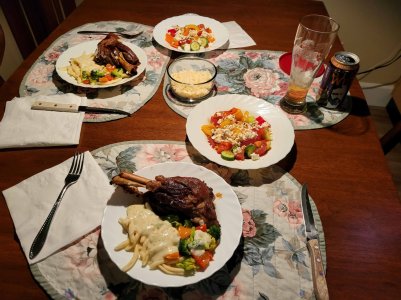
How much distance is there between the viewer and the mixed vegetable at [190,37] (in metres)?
1.84

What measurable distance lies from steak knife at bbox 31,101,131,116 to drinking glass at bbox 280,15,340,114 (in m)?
0.79

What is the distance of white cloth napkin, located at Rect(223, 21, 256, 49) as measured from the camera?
1.91 meters

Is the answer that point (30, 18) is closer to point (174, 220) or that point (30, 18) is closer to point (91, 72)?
point (91, 72)

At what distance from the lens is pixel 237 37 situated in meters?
1.96

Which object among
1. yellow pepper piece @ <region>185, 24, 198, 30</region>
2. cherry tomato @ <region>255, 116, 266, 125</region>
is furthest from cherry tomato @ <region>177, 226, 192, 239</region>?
yellow pepper piece @ <region>185, 24, 198, 30</region>

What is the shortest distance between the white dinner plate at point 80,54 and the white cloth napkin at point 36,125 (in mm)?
128

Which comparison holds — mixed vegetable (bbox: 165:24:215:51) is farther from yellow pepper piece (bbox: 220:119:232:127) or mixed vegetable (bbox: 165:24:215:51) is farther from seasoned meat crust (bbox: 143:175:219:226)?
seasoned meat crust (bbox: 143:175:219:226)

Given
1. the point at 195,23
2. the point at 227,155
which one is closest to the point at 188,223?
the point at 227,155

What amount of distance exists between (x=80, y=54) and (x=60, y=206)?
972 mm

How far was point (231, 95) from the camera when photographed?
4.92ft

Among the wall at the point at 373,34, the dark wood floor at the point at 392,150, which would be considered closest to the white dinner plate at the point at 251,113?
the dark wood floor at the point at 392,150

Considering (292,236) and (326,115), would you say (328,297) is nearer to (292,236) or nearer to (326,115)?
(292,236)

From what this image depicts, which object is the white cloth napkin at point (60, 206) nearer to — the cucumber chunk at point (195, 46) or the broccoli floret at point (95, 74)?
the broccoli floret at point (95, 74)

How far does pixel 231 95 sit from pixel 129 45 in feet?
2.27
